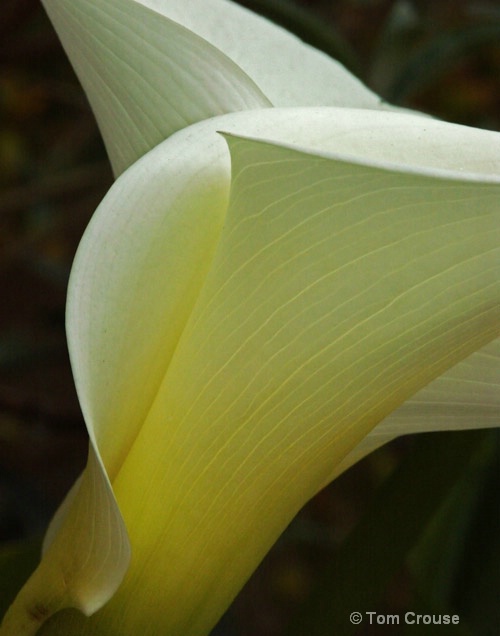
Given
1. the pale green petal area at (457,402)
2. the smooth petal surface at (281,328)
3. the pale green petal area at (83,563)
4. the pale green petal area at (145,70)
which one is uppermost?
the pale green petal area at (145,70)

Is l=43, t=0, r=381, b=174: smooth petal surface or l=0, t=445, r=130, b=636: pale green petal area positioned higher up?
l=43, t=0, r=381, b=174: smooth petal surface

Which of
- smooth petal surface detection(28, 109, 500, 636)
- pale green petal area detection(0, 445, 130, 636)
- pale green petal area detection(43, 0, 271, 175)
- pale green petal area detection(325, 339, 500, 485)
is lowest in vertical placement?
pale green petal area detection(0, 445, 130, 636)

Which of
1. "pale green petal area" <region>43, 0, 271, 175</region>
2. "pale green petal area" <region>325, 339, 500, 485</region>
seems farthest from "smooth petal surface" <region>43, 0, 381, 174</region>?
"pale green petal area" <region>325, 339, 500, 485</region>

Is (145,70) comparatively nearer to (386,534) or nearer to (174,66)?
(174,66)

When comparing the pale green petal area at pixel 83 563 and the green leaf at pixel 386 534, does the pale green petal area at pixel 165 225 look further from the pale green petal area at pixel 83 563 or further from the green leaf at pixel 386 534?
the green leaf at pixel 386 534

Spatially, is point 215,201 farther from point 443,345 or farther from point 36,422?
point 36,422

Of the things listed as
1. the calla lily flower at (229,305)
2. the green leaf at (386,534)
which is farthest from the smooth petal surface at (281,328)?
the green leaf at (386,534)

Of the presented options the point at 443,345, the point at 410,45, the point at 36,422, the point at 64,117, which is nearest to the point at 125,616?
the point at 443,345

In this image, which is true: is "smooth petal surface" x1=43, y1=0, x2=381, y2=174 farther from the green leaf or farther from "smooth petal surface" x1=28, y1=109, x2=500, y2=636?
the green leaf
